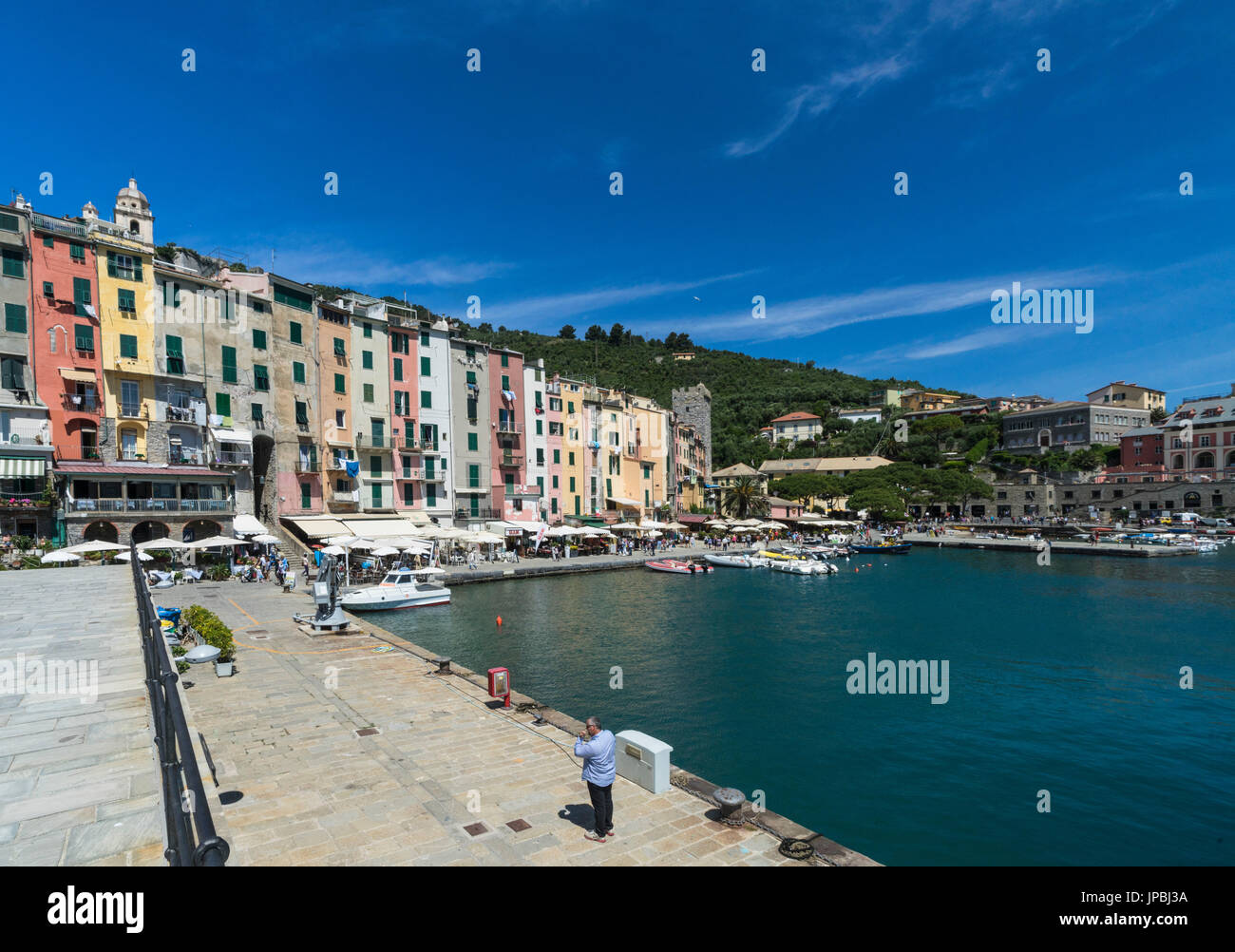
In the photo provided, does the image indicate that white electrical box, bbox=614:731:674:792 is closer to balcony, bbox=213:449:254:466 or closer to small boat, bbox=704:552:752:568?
balcony, bbox=213:449:254:466

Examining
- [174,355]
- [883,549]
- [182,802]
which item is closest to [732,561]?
[883,549]

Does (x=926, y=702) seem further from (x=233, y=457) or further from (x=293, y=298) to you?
(x=293, y=298)

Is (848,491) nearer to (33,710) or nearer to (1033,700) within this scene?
(1033,700)

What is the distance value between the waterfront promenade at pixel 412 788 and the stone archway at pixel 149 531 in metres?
24.4

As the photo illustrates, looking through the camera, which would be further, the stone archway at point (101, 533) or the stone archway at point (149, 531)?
the stone archway at point (149, 531)

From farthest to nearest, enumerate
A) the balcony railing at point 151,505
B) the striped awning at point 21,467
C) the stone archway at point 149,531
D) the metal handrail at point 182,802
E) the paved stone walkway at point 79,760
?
the stone archway at point 149,531, the balcony railing at point 151,505, the striped awning at point 21,467, the paved stone walkway at point 79,760, the metal handrail at point 182,802

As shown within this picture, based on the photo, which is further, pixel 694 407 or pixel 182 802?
pixel 694 407

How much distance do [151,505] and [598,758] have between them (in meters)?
37.5

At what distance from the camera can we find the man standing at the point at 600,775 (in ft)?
28.7

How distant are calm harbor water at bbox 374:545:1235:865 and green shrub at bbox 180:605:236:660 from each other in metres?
8.06

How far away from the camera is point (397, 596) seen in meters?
32.9

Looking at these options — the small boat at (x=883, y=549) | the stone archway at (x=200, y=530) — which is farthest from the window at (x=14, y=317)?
the small boat at (x=883, y=549)

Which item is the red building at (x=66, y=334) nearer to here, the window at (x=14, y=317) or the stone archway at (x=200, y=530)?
the window at (x=14, y=317)

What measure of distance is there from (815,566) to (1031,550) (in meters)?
34.0
